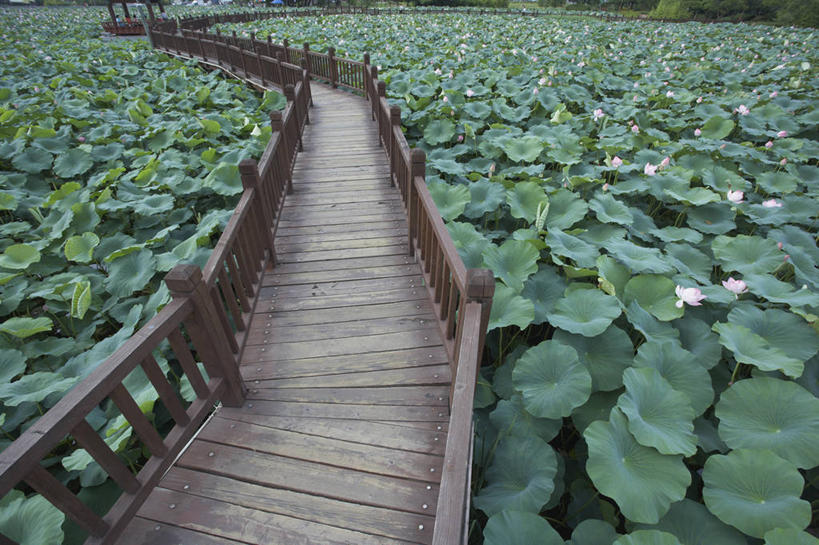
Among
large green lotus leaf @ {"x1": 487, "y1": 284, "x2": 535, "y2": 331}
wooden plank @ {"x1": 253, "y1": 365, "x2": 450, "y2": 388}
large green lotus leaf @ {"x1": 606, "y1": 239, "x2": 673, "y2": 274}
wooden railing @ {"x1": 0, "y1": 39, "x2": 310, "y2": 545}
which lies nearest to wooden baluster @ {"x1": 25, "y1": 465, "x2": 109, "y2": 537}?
wooden railing @ {"x1": 0, "y1": 39, "x2": 310, "y2": 545}

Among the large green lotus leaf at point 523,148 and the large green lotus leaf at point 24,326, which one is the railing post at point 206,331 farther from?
the large green lotus leaf at point 523,148

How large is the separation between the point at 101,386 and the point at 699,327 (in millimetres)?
2736

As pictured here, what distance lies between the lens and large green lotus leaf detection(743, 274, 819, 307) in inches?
83.2

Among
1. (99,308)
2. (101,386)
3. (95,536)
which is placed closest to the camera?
(101,386)

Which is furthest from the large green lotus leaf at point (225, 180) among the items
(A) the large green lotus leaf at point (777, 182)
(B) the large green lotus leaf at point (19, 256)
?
(A) the large green lotus leaf at point (777, 182)

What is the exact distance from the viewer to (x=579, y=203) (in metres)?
3.10

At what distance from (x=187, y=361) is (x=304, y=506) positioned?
0.77 m

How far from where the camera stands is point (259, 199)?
2.78 metres

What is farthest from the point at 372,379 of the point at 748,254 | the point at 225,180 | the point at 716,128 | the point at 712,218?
the point at 716,128

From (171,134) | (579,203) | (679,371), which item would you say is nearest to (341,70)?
(171,134)

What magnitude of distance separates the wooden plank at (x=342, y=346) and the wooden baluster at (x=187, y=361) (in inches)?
17.8

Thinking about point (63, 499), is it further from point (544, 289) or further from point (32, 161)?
point (32, 161)

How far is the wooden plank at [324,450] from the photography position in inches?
66.4

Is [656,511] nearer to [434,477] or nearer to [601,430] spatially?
[601,430]
